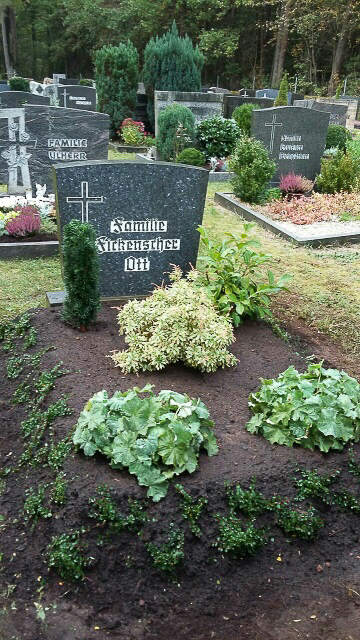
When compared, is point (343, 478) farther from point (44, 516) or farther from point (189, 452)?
point (44, 516)

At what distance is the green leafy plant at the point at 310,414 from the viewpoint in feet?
11.2

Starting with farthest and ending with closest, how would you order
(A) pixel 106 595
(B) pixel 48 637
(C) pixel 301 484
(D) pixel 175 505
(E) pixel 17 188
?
(E) pixel 17 188 → (C) pixel 301 484 → (D) pixel 175 505 → (A) pixel 106 595 → (B) pixel 48 637

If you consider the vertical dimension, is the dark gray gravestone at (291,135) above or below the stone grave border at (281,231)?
above

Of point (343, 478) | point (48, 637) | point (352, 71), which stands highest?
point (352, 71)

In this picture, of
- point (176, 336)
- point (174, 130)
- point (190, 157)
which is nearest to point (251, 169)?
point (190, 157)

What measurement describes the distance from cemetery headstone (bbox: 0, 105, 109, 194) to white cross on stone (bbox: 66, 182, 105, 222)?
5462 mm

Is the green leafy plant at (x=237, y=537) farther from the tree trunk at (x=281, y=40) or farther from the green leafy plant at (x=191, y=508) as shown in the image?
the tree trunk at (x=281, y=40)

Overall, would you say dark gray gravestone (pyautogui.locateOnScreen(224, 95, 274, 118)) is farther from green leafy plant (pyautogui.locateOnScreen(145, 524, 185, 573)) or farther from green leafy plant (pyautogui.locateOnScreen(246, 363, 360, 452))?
green leafy plant (pyautogui.locateOnScreen(145, 524, 185, 573))

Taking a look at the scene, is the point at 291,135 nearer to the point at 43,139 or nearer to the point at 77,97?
the point at 43,139

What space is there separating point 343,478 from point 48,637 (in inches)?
69.0

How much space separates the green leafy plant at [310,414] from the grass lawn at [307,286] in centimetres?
176

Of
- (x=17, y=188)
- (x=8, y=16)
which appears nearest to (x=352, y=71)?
(x=8, y=16)

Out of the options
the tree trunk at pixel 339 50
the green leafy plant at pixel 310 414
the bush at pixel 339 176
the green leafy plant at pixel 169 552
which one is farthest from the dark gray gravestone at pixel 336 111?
the green leafy plant at pixel 169 552

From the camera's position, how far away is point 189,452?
3152 millimetres
